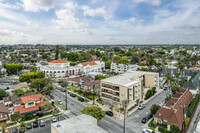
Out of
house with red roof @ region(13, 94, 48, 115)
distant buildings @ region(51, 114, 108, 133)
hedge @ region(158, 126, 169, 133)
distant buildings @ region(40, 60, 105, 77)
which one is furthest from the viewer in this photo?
distant buildings @ region(40, 60, 105, 77)

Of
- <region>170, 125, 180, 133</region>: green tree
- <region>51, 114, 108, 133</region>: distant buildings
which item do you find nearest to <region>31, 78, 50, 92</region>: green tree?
<region>51, 114, 108, 133</region>: distant buildings

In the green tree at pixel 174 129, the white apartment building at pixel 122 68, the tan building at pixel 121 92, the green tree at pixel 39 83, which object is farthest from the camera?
the white apartment building at pixel 122 68

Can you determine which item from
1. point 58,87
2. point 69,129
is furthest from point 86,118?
point 58,87

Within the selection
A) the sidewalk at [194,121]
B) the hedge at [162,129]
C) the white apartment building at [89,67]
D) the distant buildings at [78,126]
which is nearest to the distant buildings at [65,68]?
the white apartment building at [89,67]

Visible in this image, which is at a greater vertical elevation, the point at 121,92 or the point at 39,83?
the point at 39,83

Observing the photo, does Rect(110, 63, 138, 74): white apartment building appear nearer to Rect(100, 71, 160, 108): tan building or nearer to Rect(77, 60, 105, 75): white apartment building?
Rect(77, 60, 105, 75): white apartment building

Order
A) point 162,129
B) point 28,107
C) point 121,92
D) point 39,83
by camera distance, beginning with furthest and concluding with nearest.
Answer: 1. point 39,83
2. point 121,92
3. point 28,107
4. point 162,129

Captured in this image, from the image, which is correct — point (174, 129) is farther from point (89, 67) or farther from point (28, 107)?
point (89, 67)

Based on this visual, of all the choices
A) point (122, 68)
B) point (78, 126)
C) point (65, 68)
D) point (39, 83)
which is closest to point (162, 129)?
point (78, 126)

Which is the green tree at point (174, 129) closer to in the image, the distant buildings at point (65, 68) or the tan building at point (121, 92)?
the tan building at point (121, 92)
